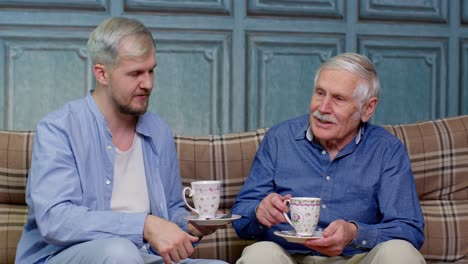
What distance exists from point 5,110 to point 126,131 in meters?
1.14

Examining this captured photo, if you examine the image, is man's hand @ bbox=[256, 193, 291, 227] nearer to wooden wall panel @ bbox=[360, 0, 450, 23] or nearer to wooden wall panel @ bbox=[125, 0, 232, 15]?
wooden wall panel @ bbox=[125, 0, 232, 15]

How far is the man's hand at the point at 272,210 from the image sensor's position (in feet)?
7.77

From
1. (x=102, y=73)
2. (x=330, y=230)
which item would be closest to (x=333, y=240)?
(x=330, y=230)

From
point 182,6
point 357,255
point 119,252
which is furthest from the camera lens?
point 182,6

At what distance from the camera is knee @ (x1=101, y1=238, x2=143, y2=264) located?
210 cm

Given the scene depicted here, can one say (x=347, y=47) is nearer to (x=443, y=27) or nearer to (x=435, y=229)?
(x=443, y=27)

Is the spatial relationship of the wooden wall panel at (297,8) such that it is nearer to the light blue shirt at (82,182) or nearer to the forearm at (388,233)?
the light blue shirt at (82,182)

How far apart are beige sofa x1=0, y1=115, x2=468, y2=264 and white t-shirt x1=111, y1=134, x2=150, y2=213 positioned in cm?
41

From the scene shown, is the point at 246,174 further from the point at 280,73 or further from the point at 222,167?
the point at 280,73

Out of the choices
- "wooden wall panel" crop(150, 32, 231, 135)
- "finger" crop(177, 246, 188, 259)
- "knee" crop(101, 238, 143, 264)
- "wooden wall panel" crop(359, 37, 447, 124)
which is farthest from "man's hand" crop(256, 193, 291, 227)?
"wooden wall panel" crop(359, 37, 447, 124)

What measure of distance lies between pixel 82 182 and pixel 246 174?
2.47ft

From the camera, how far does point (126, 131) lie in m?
2.54

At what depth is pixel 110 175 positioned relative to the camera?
2412mm

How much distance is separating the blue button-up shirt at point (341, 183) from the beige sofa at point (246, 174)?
9.2 inches
